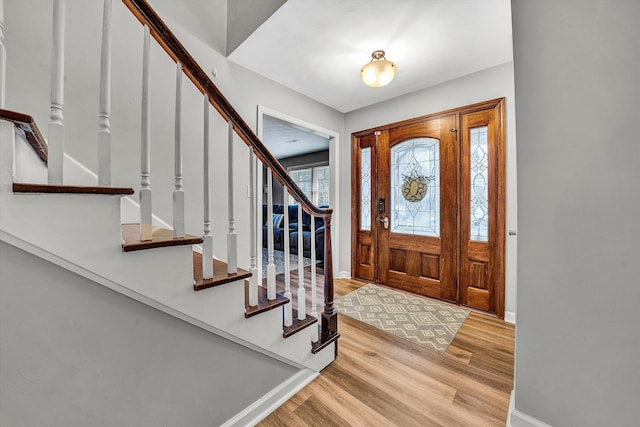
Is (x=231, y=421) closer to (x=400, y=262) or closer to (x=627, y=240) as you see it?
(x=627, y=240)

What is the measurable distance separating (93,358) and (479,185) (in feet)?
9.87

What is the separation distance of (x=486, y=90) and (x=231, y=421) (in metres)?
3.28

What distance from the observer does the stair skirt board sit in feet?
2.27

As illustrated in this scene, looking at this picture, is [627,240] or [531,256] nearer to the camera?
[627,240]

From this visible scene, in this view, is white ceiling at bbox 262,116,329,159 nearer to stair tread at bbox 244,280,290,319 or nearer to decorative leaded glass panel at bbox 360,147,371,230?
decorative leaded glass panel at bbox 360,147,371,230

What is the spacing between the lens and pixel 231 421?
116 cm

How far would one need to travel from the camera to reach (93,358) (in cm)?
83

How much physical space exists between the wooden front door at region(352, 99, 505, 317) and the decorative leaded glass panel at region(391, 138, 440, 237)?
0.01m

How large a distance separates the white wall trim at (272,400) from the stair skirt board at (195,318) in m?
0.06

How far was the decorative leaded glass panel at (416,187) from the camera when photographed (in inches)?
110

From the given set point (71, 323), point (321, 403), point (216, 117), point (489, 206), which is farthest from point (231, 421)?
point (489, 206)

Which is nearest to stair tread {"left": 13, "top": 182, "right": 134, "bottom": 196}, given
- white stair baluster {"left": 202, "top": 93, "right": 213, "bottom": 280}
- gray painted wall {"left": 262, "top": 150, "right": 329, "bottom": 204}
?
white stair baluster {"left": 202, "top": 93, "right": 213, "bottom": 280}

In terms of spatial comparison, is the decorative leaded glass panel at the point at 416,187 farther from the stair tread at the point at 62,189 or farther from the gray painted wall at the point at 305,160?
the gray painted wall at the point at 305,160

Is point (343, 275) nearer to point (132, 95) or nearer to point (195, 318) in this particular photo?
point (195, 318)
